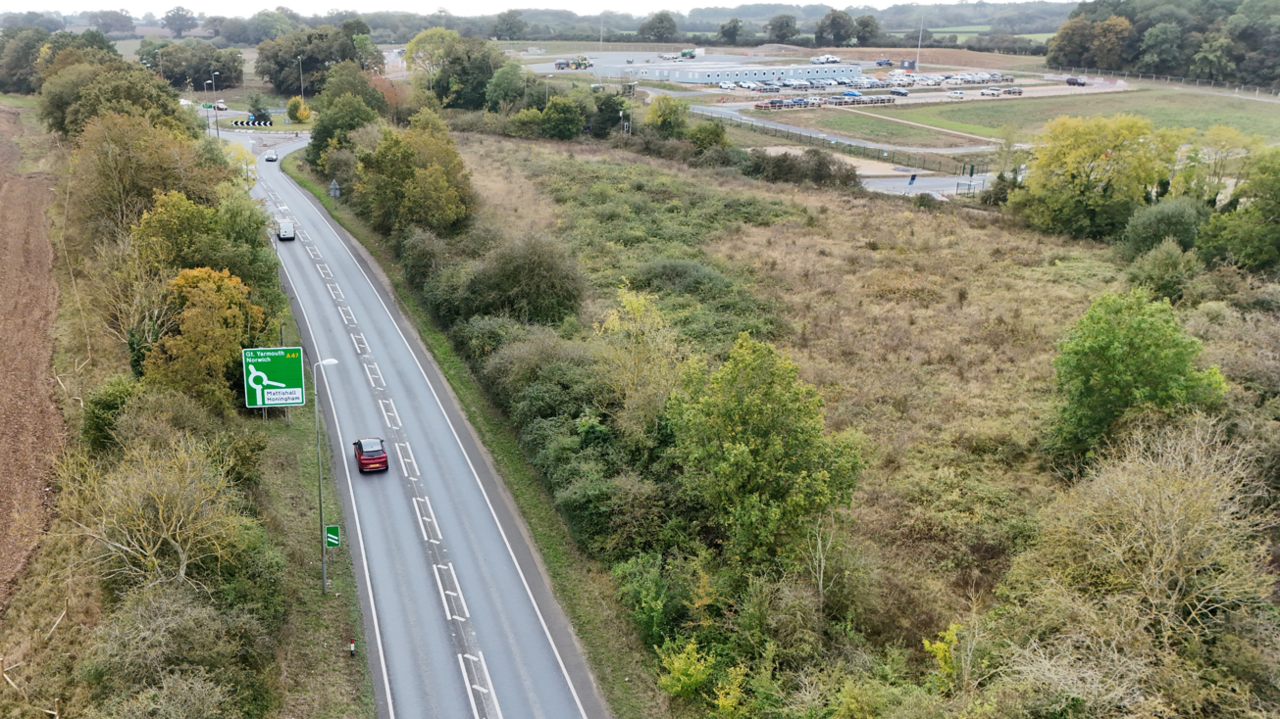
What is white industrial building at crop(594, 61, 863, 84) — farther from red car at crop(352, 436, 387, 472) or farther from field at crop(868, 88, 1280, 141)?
red car at crop(352, 436, 387, 472)

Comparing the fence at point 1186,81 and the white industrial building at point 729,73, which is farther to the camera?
the white industrial building at point 729,73

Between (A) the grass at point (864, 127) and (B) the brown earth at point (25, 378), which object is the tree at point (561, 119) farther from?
(B) the brown earth at point (25, 378)

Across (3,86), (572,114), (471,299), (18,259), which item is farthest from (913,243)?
(3,86)

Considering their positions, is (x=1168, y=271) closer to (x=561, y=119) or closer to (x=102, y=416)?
(x=102, y=416)

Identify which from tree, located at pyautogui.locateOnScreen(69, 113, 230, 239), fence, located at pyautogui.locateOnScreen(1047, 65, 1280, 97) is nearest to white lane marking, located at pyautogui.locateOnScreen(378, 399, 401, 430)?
tree, located at pyautogui.locateOnScreen(69, 113, 230, 239)

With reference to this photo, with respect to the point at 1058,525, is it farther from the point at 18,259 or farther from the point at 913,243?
the point at 18,259

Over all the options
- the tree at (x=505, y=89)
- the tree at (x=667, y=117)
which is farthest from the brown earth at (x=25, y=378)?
the tree at (x=667, y=117)
